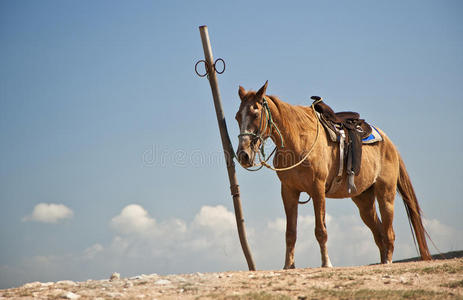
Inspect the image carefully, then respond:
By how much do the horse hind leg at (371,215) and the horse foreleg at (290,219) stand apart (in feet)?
8.89

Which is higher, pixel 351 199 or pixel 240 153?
pixel 240 153

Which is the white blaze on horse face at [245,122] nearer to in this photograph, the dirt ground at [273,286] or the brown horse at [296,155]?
the brown horse at [296,155]

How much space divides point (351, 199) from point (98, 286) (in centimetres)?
594

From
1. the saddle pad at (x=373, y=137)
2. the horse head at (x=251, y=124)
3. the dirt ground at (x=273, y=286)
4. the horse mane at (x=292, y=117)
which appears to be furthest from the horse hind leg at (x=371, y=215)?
the horse head at (x=251, y=124)

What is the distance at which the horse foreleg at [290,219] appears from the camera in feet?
25.9

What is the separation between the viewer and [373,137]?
10.0 metres

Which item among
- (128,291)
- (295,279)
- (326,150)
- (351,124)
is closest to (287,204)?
(326,150)

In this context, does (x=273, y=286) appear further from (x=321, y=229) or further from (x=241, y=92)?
(x=241, y=92)

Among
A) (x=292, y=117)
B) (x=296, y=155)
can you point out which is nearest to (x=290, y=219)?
(x=296, y=155)

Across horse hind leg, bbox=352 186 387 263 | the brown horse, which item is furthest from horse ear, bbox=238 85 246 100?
horse hind leg, bbox=352 186 387 263

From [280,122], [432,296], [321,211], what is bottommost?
[432,296]

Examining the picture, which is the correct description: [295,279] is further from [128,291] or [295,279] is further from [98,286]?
[98,286]

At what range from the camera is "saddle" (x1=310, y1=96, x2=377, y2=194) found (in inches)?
349

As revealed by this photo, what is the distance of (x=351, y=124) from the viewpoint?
382 inches
